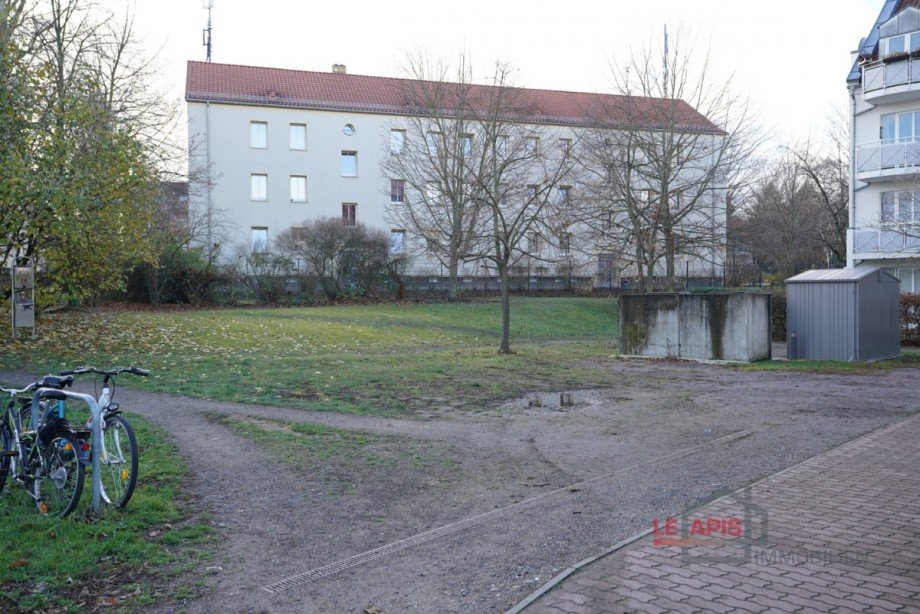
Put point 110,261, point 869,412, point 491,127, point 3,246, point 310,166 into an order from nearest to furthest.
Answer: point 869,412
point 3,246
point 110,261
point 491,127
point 310,166

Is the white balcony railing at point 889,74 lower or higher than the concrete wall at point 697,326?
higher

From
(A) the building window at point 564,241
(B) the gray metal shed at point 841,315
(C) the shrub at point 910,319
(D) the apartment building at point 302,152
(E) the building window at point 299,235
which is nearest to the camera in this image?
(B) the gray metal shed at point 841,315

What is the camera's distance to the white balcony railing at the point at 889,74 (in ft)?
96.0

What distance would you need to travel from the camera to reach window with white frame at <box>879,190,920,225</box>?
96.0ft

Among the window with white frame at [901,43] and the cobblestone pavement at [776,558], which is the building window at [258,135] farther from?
the cobblestone pavement at [776,558]

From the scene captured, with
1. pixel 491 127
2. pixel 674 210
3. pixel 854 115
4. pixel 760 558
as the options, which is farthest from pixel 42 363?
pixel 854 115

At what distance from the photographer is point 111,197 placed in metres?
16.5

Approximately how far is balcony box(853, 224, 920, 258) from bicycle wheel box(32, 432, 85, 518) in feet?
96.2

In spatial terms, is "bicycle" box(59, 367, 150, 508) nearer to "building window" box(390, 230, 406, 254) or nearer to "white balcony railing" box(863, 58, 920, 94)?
"building window" box(390, 230, 406, 254)

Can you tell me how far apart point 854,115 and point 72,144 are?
29643mm

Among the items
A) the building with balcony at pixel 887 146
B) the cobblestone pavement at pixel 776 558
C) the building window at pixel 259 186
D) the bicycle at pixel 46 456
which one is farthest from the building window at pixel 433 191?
the cobblestone pavement at pixel 776 558

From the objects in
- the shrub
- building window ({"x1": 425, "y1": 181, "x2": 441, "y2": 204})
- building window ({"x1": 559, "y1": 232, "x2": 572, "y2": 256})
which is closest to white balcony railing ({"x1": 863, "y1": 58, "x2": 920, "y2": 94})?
the shrub

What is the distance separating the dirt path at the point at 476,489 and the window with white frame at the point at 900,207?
66.1 ft

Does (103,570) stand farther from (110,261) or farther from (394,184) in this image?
(394,184)
